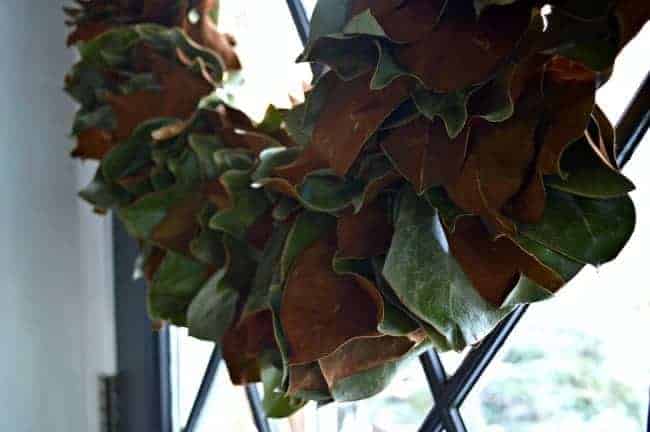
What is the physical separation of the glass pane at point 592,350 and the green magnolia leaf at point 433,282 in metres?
0.09

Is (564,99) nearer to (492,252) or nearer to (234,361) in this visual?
(492,252)

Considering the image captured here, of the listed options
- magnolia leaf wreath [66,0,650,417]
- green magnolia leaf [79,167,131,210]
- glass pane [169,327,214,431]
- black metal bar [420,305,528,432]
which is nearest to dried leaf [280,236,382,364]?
magnolia leaf wreath [66,0,650,417]

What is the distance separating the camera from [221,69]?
378mm

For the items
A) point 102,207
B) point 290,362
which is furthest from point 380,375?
point 102,207

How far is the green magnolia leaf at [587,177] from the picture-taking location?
0.62 feet

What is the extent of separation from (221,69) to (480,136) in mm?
222

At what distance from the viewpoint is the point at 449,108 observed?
20 centimetres

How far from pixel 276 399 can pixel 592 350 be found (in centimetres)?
16

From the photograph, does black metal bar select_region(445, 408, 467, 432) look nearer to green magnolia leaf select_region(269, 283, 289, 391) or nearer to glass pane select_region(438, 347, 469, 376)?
glass pane select_region(438, 347, 469, 376)

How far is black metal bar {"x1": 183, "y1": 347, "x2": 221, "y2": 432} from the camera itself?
50 cm

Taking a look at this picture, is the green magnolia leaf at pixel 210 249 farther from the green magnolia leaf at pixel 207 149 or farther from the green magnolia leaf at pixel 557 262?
the green magnolia leaf at pixel 557 262


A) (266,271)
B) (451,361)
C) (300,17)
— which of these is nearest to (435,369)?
(451,361)

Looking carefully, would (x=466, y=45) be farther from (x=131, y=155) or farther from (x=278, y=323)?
(x=131, y=155)

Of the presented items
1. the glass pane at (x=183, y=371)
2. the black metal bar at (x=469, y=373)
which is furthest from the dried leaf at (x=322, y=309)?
the glass pane at (x=183, y=371)
